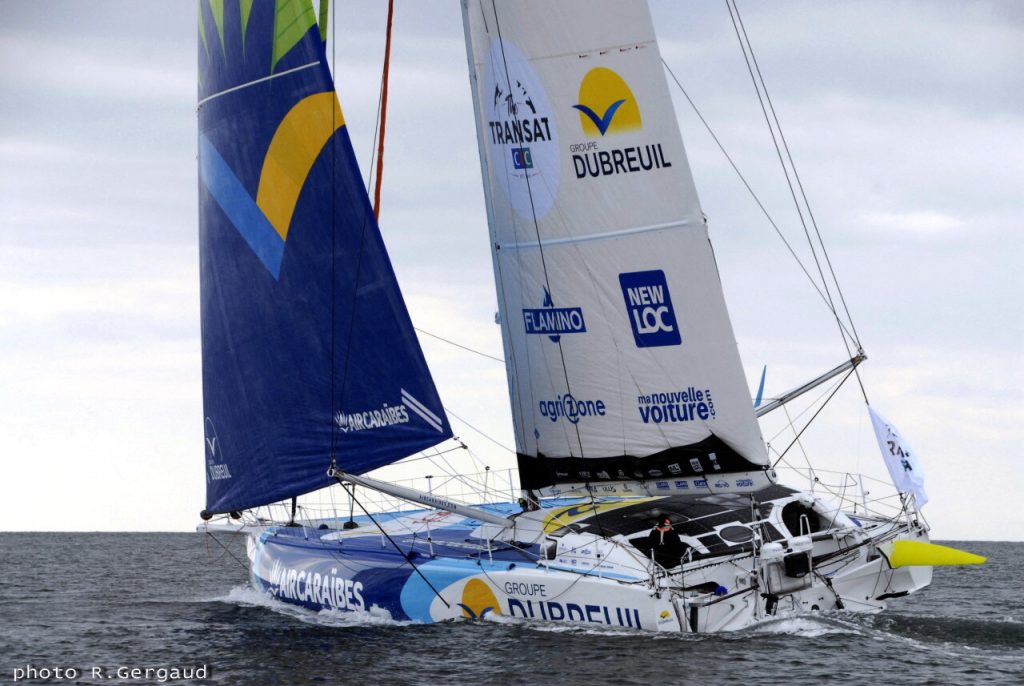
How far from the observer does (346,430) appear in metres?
15.9

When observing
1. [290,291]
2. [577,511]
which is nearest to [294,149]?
[290,291]

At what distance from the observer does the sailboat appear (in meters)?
15.4

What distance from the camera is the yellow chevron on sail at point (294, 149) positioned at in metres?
16.4

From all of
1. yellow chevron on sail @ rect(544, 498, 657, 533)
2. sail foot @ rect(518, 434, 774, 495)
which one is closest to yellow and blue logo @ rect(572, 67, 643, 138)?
sail foot @ rect(518, 434, 774, 495)

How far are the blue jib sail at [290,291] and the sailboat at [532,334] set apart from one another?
0.11 feet

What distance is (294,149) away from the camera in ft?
54.4

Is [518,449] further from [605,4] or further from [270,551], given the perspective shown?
[605,4]

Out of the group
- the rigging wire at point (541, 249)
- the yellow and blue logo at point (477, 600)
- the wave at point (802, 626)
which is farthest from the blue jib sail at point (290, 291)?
the wave at point (802, 626)

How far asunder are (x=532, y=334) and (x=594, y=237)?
1.55 meters

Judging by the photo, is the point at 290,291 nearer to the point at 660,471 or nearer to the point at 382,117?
the point at 382,117

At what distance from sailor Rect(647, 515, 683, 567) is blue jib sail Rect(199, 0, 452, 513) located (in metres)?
3.10

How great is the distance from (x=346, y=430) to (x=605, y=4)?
21.2ft

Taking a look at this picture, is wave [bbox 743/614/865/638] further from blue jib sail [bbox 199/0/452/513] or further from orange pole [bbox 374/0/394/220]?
orange pole [bbox 374/0/394/220]

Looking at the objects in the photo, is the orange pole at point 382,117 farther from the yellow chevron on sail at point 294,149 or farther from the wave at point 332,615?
the wave at point 332,615
